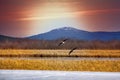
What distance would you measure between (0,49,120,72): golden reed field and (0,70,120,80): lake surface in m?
0.08

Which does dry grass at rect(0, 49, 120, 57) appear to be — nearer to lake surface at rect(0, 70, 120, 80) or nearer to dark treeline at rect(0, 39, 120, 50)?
dark treeline at rect(0, 39, 120, 50)

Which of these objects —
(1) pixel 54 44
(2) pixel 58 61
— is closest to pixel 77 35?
(1) pixel 54 44

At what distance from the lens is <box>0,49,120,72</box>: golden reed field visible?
4473 millimetres

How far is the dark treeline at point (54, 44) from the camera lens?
445 centimetres

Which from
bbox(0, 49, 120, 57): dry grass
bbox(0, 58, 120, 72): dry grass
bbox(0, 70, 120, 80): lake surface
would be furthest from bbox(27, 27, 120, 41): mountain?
bbox(0, 70, 120, 80): lake surface

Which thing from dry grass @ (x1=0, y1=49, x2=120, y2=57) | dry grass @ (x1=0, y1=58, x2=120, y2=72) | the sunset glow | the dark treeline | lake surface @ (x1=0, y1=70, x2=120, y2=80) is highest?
the sunset glow

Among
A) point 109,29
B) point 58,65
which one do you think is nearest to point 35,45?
point 58,65

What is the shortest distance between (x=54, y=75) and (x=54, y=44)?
478 millimetres

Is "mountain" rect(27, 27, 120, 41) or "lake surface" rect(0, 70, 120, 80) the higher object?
"mountain" rect(27, 27, 120, 41)

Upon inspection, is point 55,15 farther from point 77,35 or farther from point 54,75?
point 54,75

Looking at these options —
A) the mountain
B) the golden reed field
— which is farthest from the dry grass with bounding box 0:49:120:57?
the mountain

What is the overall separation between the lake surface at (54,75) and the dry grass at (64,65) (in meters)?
0.07

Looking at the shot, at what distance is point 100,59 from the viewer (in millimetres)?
4492

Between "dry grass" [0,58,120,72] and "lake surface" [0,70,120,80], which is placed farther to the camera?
"dry grass" [0,58,120,72]
